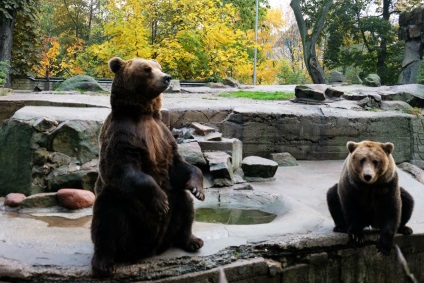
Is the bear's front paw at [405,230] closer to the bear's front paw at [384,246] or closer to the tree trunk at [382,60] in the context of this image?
the bear's front paw at [384,246]

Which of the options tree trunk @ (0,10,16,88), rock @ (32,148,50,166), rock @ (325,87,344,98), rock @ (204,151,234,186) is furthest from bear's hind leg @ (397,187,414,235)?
tree trunk @ (0,10,16,88)

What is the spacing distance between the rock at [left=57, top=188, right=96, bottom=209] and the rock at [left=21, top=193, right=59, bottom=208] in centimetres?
8

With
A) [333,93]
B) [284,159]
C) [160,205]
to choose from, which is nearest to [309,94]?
[333,93]

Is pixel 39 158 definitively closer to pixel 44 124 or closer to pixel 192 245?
pixel 44 124

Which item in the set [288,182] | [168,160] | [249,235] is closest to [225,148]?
[288,182]

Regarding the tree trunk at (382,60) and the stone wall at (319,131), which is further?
the tree trunk at (382,60)

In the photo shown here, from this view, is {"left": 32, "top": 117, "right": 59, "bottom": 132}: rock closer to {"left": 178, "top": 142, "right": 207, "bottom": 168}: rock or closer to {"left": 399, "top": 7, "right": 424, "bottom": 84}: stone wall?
{"left": 178, "top": 142, "right": 207, "bottom": 168}: rock

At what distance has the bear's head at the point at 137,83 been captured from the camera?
11.9 ft

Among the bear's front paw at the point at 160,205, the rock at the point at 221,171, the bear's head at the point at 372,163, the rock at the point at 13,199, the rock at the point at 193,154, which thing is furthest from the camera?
the rock at the point at 193,154

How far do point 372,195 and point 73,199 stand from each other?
337 centimetres

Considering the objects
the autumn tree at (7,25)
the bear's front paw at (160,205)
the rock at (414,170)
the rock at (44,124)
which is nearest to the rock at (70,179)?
the rock at (44,124)

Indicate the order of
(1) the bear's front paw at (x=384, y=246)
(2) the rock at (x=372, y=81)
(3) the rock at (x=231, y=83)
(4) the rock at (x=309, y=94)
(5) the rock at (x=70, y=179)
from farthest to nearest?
(3) the rock at (x=231, y=83), (2) the rock at (x=372, y=81), (4) the rock at (x=309, y=94), (5) the rock at (x=70, y=179), (1) the bear's front paw at (x=384, y=246)

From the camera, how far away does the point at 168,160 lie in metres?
3.85

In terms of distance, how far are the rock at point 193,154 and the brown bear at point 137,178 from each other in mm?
3234
